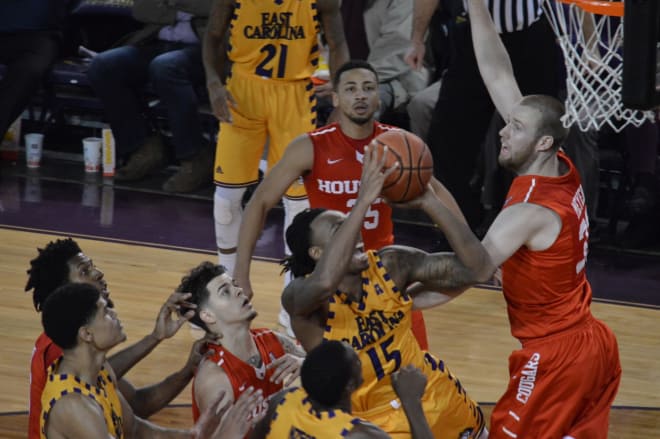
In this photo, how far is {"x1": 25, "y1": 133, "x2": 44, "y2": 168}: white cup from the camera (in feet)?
34.9

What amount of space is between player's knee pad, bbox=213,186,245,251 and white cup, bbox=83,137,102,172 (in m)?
3.59

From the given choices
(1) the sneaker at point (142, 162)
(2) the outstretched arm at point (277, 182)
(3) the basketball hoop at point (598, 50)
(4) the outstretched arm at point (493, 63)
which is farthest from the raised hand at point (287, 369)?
(1) the sneaker at point (142, 162)

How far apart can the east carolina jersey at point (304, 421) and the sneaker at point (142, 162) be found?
→ 255 inches

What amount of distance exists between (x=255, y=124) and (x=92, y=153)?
3.81 m

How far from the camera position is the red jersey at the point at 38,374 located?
180 inches

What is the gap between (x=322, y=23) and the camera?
717 cm

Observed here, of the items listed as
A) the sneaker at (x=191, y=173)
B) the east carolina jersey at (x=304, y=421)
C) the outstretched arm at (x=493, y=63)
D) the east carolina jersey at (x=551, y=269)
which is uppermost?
the outstretched arm at (x=493, y=63)

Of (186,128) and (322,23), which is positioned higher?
(322,23)

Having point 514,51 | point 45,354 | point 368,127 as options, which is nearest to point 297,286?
point 45,354

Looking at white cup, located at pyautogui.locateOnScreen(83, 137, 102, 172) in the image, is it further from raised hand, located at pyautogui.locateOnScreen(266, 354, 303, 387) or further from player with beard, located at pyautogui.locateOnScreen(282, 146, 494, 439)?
raised hand, located at pyautogui.locateOnScreen(266, 354, 303, 387)

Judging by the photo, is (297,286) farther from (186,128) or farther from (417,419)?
(186,128)

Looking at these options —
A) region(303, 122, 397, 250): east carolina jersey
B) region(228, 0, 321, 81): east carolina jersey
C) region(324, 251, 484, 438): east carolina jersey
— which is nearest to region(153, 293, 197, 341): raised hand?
region(324, 251, 484, 438): east carolina jersey

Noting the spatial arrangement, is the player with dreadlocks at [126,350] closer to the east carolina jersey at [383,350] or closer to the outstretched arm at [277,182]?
the east carolina jersey at [383,350]

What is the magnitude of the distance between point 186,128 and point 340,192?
425 cm
